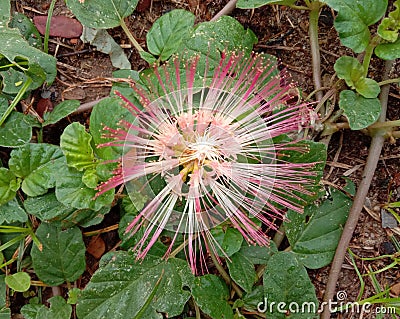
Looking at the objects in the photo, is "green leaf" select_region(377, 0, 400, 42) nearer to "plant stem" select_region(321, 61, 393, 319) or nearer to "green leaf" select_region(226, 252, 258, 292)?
"plant stem" select_region(321, 61, 393, 319)

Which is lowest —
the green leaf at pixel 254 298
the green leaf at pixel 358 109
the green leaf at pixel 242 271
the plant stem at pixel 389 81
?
the green leaf at pixel 254 298

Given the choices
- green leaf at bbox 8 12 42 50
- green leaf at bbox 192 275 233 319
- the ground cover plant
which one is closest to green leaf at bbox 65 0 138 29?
the ground cover plant

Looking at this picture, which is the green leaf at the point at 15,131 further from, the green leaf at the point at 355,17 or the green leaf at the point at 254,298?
the green leaf at the point at 355,17

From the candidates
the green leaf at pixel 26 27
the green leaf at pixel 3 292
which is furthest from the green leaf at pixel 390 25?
the green leaf at pixel 3 292

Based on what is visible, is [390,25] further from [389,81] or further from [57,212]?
[57,212]

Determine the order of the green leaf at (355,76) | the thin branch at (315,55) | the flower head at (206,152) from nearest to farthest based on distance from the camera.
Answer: the flower head at (206,152), the green leaf at (355,76), the thin branch at (315,55)

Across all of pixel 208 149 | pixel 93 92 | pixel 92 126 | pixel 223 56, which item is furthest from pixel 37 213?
pixel 223 56

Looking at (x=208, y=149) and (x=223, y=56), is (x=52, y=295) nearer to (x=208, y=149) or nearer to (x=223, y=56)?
(x=208, y=149)

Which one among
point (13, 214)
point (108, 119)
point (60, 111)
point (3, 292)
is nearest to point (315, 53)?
point (108, 119)
